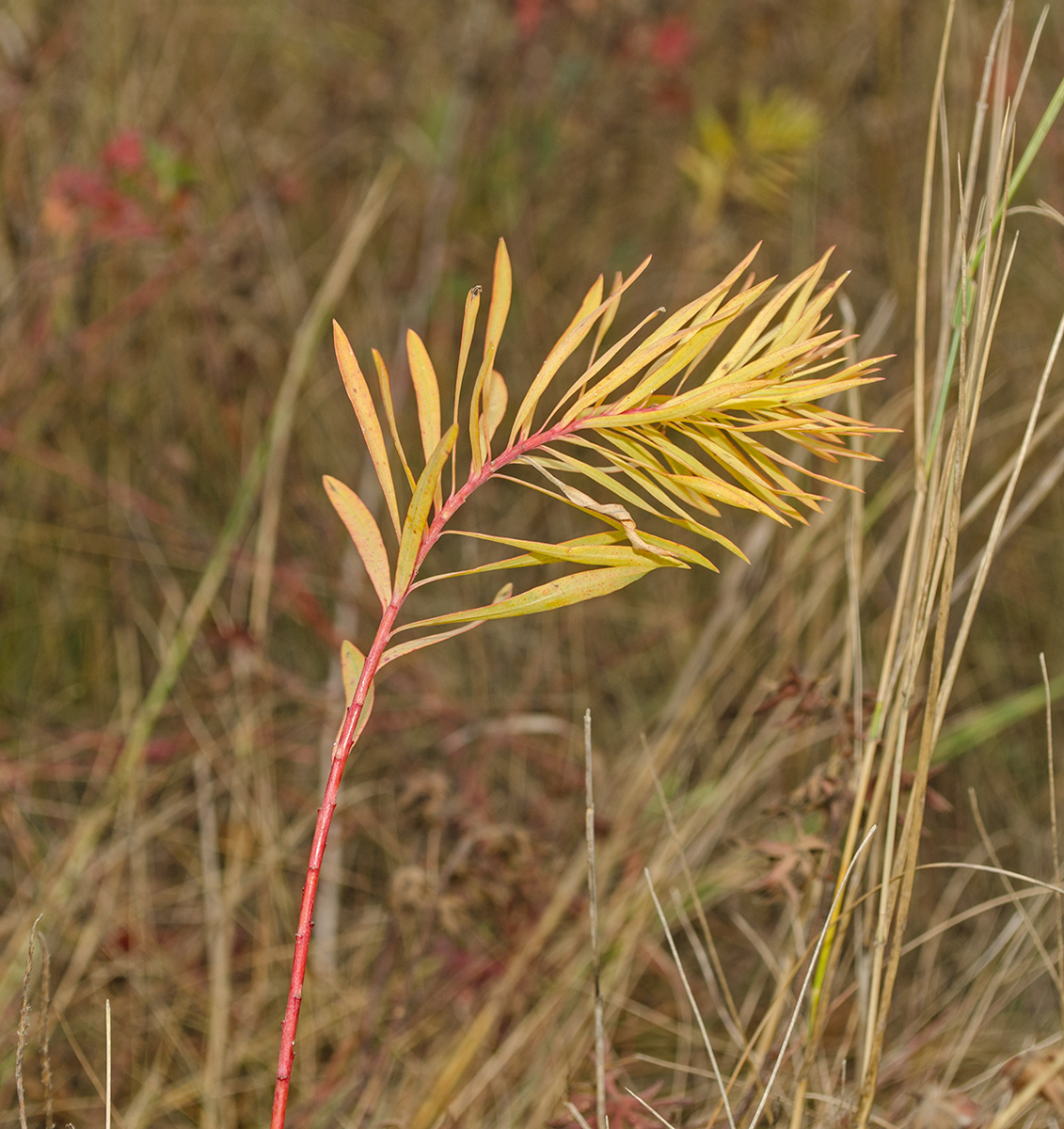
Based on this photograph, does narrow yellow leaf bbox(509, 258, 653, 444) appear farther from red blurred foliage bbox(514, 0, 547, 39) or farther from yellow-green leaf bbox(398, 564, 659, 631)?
red blurred foliage bbox(514, 0, 547, 39)

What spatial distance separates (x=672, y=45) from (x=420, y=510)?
1456mm

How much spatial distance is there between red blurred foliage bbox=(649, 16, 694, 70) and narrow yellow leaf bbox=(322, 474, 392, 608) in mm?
1423

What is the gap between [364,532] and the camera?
1.34 ft

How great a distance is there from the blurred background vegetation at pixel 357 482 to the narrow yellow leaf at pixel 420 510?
1.24ft

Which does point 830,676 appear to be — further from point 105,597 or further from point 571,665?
point 105,597

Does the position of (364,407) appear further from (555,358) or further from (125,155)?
(125,155)

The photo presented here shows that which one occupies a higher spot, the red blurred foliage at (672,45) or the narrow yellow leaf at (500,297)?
Answer: the red blurred foliage at (672,45)

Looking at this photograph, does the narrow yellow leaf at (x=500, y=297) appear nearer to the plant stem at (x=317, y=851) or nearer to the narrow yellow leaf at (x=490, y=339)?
the narrow yellow leaf at (x=490, y=339)

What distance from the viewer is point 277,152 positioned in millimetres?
1611

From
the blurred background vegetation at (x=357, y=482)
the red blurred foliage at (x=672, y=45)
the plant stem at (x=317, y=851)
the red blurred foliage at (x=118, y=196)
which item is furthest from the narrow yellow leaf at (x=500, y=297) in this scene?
the red blurred foliage at (x=672, y=45)

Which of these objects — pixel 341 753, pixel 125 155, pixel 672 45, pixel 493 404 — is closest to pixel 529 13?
pixel 672 45

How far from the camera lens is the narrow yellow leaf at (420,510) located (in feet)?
1.16

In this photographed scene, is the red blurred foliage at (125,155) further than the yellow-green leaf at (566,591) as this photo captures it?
Yes

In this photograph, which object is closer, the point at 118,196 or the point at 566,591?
the point at 566,591
